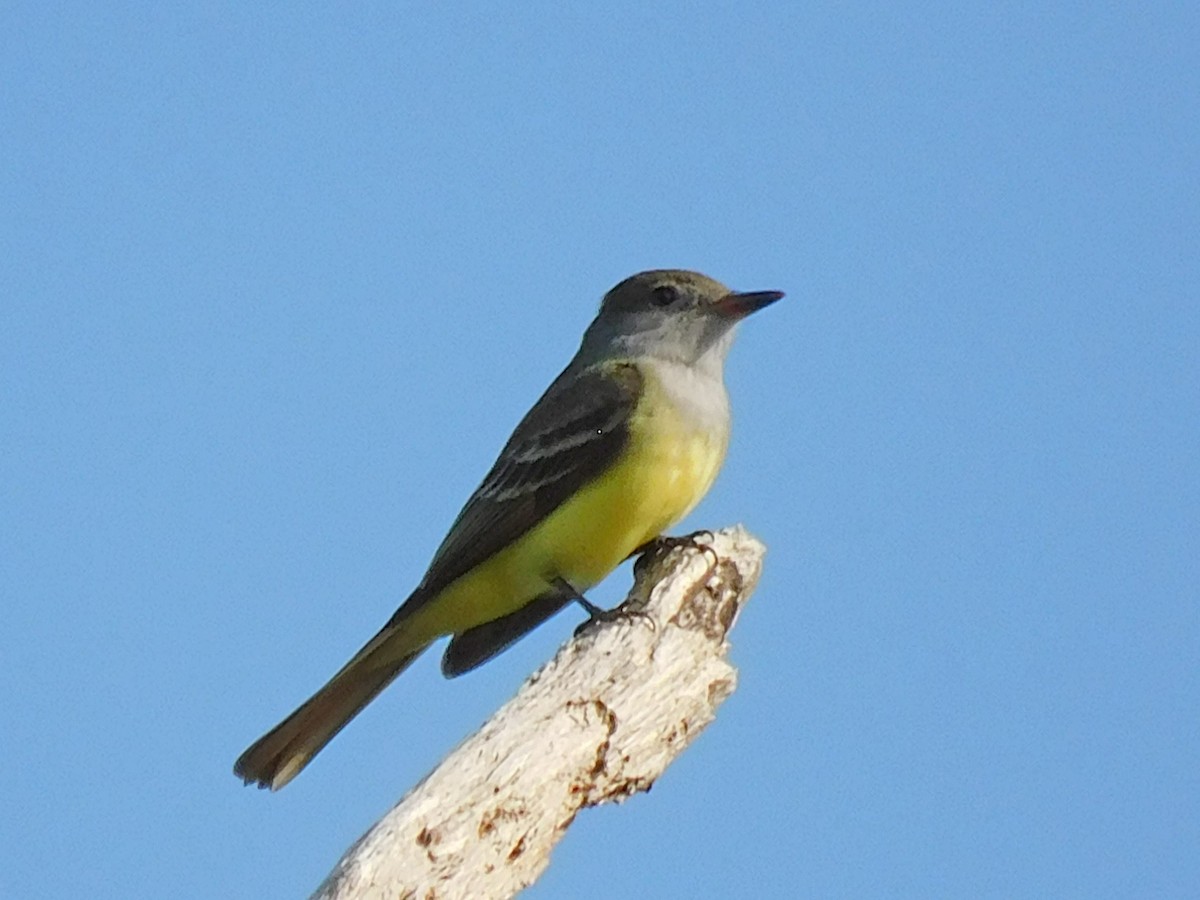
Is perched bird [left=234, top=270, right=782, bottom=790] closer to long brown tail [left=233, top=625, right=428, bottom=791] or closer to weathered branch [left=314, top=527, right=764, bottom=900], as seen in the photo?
long brown tail [left=233, top=625, right=428, bottom=791]

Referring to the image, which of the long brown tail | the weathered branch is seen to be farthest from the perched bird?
the weathered branch

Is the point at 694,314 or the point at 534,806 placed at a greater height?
the point at 694,314

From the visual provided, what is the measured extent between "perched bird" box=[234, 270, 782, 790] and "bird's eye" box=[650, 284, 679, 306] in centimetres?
36

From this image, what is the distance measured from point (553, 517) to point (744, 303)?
170 cm

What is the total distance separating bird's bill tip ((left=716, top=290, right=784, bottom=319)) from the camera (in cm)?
980

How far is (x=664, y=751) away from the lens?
6.92 metres

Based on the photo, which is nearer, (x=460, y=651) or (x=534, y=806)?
(x=534, y=806)

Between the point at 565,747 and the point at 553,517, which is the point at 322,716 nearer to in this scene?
the point at 553,517

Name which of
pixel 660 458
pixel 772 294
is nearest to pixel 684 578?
pixel 660 458

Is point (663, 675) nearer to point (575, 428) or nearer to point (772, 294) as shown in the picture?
point (575, 428)

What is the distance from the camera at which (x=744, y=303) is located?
9.88m

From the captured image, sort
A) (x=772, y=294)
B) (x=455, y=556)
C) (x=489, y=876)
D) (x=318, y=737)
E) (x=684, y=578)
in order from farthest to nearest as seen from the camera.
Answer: (x=772, y=294), (x=455, y=556), (x=318, y=737), (x=684, y=578), (x=489, y=876)

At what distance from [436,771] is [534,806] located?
37 centimetres

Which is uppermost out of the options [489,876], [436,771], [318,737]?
[318,737]
